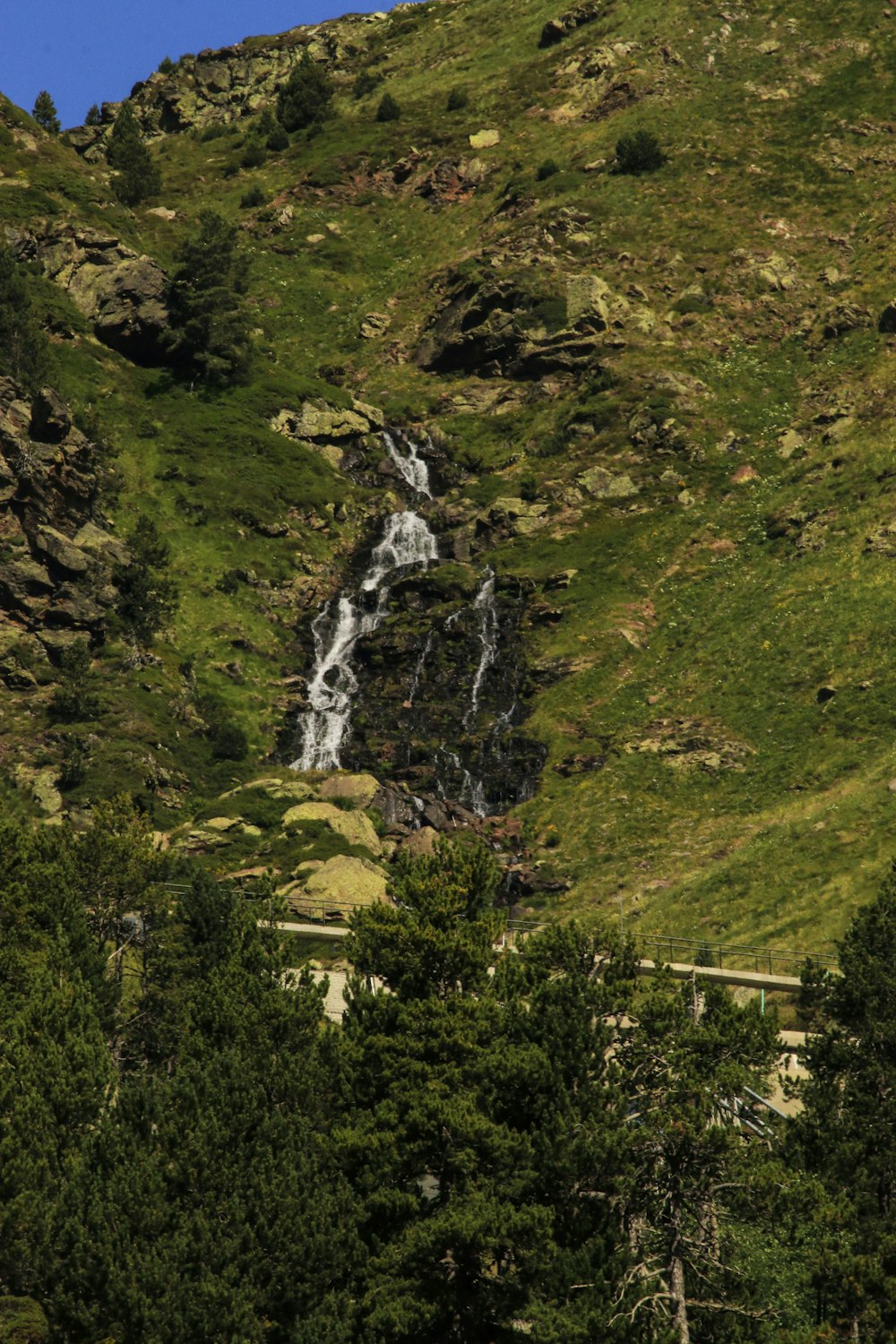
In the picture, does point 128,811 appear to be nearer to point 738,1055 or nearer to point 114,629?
point 114,629

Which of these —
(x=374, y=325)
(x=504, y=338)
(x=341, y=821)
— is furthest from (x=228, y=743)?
(x=374, y=325)

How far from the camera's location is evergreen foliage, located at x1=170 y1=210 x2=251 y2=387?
11162 centimetres

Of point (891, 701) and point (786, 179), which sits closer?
point (891, 701)

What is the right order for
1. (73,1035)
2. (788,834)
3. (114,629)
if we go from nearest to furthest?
(73,1035) < (788,834) < (114,629)

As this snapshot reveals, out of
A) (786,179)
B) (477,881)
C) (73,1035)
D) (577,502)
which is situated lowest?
(73,1035)

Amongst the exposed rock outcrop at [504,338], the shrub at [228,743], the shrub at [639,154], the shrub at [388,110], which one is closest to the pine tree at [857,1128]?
the shrub at [228,743]

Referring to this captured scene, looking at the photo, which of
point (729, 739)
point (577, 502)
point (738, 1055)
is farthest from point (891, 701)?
point (738, 1055)

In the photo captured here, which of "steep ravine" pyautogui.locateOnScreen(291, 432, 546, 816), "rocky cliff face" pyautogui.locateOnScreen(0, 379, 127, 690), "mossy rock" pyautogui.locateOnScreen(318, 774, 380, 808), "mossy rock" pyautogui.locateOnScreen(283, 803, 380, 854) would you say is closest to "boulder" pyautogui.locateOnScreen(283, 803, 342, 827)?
"mossy rock" pyautogui.locateOnScreen(283, 803, 380, 854)

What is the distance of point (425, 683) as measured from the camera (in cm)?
8869

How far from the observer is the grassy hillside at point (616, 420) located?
73875mm

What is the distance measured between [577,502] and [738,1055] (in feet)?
249

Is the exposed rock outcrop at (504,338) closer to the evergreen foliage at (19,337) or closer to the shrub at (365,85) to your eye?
the evergreen foliage at (19,337)

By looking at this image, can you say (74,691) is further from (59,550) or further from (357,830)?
(357,830)

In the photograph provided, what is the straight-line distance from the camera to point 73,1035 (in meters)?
38.9
